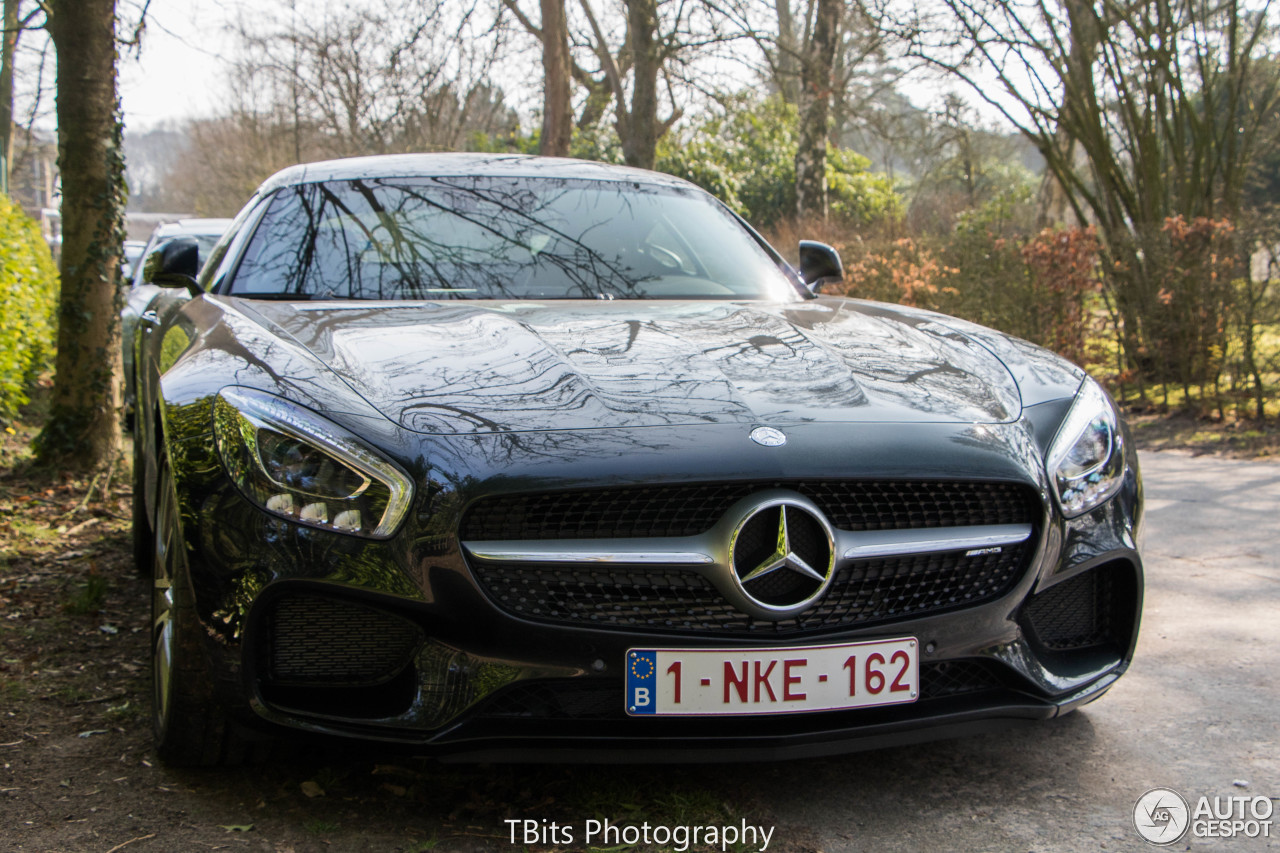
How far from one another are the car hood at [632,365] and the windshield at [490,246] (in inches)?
7.9

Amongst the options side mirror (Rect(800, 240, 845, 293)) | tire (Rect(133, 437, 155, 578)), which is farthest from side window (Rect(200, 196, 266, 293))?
side mirror (Rect(800, 240, 845, 293))

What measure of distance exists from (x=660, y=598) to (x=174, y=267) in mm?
2206

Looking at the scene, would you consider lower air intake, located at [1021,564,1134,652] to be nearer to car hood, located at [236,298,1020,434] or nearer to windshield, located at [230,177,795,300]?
car hood, located at [236,298,1020,434]

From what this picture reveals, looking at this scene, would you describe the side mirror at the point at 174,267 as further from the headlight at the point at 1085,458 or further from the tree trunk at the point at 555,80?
the tree trunk at the point at 555,80

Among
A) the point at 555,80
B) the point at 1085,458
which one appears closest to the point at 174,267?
the point at 1085,458

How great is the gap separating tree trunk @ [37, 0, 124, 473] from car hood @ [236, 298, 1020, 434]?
3.49 metres

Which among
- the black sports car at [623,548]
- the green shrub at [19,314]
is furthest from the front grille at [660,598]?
the green shrub at [19,314]

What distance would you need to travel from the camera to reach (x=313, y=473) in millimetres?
2252

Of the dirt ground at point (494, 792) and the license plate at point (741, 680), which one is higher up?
the license plate at point (741, 680)

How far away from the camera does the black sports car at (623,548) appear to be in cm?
220

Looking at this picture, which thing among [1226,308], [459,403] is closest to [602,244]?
[459,403]

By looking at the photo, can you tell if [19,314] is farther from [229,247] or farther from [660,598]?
[660,598]

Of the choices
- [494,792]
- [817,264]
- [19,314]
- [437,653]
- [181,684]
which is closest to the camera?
[437,653]

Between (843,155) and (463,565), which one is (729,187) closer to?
(843,155)
